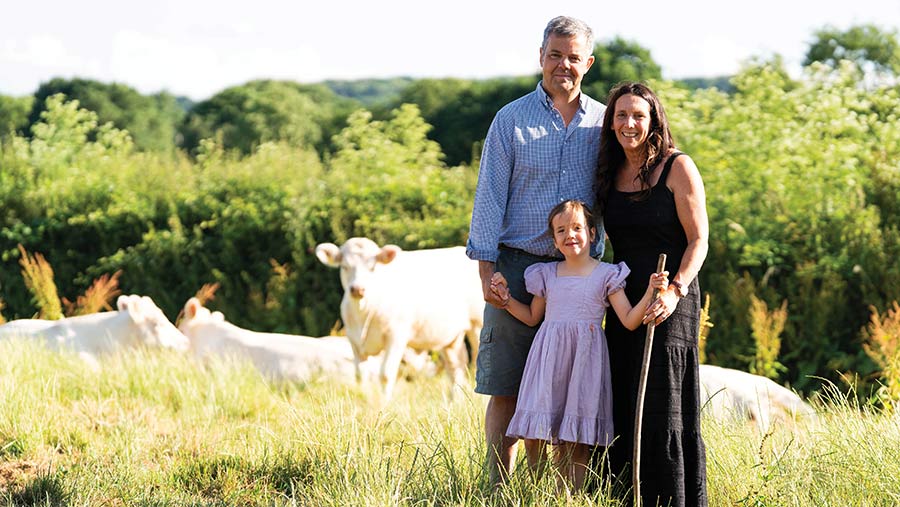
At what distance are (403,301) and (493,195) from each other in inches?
133

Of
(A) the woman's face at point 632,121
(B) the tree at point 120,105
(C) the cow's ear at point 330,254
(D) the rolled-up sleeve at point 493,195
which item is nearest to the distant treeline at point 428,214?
(C) the cow's ear at point 330,254

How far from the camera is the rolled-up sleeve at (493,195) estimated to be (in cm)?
455

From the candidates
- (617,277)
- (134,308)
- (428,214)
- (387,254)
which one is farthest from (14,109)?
(617,277)

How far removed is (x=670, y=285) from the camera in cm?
411

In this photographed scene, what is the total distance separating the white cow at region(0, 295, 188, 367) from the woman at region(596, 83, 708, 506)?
5.48m

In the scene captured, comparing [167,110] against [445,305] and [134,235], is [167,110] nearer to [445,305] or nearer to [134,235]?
[134,235]

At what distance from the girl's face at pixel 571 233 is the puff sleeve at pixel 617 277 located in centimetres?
15

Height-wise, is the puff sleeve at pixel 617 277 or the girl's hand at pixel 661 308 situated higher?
the puff sleeve at pixel 617 277

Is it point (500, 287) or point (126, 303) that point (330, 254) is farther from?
point (500, 287)

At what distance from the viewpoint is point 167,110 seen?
49562 millimetres

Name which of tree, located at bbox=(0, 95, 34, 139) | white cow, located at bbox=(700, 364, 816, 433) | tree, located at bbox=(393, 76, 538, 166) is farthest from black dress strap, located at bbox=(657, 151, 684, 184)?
tree, located at bbox=(0, 95, 34, 139)

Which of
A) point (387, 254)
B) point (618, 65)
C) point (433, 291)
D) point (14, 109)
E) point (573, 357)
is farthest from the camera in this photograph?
point (14, 109)

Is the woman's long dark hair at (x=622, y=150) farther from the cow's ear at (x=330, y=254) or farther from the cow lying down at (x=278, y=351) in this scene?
the cow lying down at (x=278, y=351)

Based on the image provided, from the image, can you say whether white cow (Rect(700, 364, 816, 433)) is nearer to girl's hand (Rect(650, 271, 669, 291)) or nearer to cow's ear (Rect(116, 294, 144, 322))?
girl's hand (Rect(650, 271, 669, 291))
